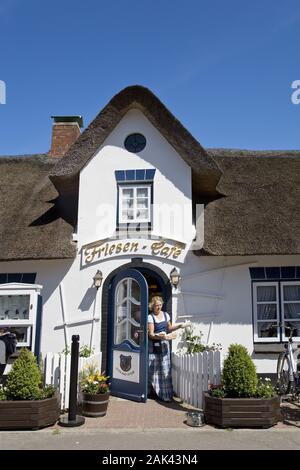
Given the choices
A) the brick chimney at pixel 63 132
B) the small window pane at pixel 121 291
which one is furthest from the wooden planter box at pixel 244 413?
the brick chimney at pixel 63 132

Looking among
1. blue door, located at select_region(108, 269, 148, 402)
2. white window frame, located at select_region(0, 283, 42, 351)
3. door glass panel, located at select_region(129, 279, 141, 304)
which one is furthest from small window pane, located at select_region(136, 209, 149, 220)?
white window frame, located at select_region(0, 283, 42, 351)

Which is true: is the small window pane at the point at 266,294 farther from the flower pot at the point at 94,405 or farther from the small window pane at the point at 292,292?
the flower pot at the point at 94,405

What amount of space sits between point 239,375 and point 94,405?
7.91ft

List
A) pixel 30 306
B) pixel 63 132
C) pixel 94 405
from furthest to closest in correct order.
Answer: pixel 63 132, pixel 30 306, pixel 94 405

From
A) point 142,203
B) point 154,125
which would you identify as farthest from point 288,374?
point 154,125

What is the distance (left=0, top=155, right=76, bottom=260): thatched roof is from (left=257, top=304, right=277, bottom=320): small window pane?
14.5ft

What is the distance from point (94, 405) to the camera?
23.1 ft

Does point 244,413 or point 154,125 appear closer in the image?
point 244,413

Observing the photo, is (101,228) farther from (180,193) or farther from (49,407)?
(49,407)

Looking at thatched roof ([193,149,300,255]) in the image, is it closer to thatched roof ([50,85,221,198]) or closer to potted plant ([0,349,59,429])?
thatched roof ([50,85,221,198])

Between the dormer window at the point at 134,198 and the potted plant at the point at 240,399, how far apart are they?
4.35 m

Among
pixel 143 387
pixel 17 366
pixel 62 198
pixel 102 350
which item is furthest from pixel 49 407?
pixel 62 198

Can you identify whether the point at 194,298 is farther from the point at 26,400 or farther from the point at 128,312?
the point at 26,400

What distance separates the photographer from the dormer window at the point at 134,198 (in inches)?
400
